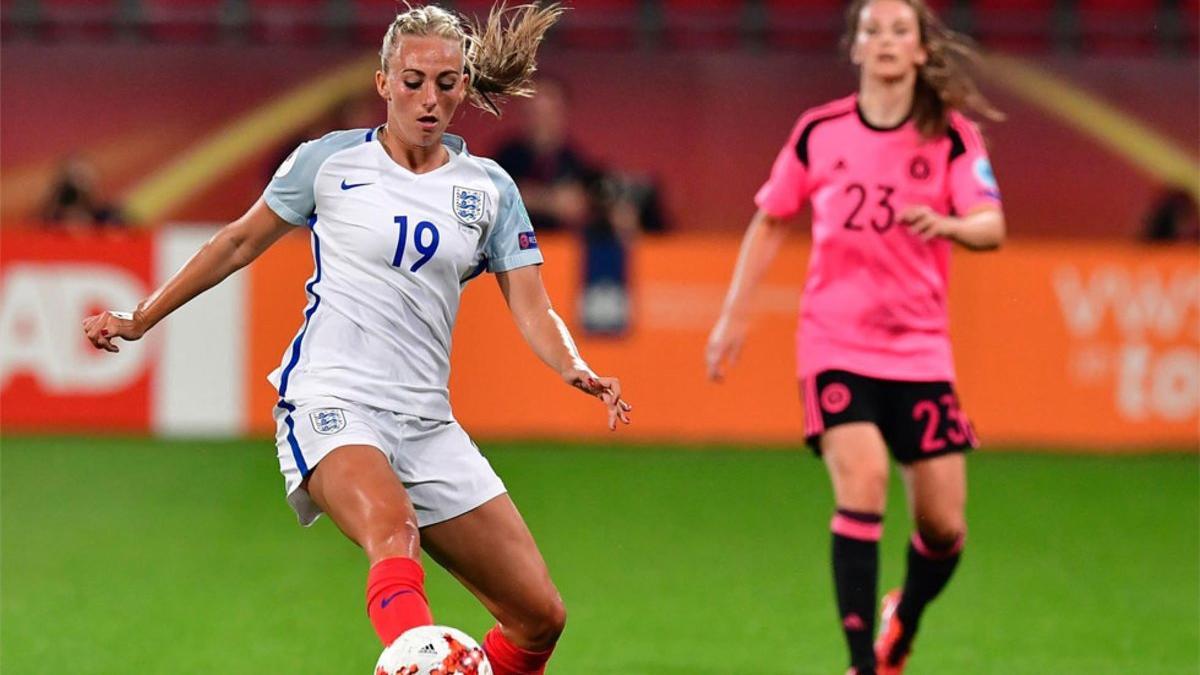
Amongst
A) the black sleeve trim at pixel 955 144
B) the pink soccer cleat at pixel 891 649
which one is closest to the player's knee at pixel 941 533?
the pink soccer cleat at pixel 891 649

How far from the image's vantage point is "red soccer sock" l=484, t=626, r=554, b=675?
4.81 m

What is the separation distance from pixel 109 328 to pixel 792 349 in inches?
285

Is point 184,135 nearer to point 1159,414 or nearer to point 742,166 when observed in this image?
point 742,166

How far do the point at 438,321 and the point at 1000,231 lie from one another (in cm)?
176

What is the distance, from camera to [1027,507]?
9430 millimetres

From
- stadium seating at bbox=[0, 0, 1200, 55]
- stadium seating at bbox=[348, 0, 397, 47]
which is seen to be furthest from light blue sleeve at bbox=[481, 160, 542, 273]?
stadium seating at bbox=[348, 0, 397, 47]

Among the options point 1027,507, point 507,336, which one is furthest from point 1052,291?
point 507,336

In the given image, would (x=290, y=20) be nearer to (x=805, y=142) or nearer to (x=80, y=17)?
(x=80, y=17)

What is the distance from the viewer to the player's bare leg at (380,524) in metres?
4.03

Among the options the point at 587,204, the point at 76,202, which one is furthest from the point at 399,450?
the point at 76,202

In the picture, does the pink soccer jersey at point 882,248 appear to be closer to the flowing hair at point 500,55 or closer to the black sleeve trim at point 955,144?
the black sleeve trim at point 955,144

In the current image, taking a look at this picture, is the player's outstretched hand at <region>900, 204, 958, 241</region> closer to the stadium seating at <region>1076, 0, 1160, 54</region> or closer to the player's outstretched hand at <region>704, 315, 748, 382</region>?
the player's outstretched hand at <region>704, 315, 748, 382</region>

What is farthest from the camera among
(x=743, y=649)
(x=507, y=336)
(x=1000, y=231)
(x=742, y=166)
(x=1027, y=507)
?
(x=742, y=166)

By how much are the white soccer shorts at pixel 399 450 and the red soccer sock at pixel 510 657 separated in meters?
0.45
